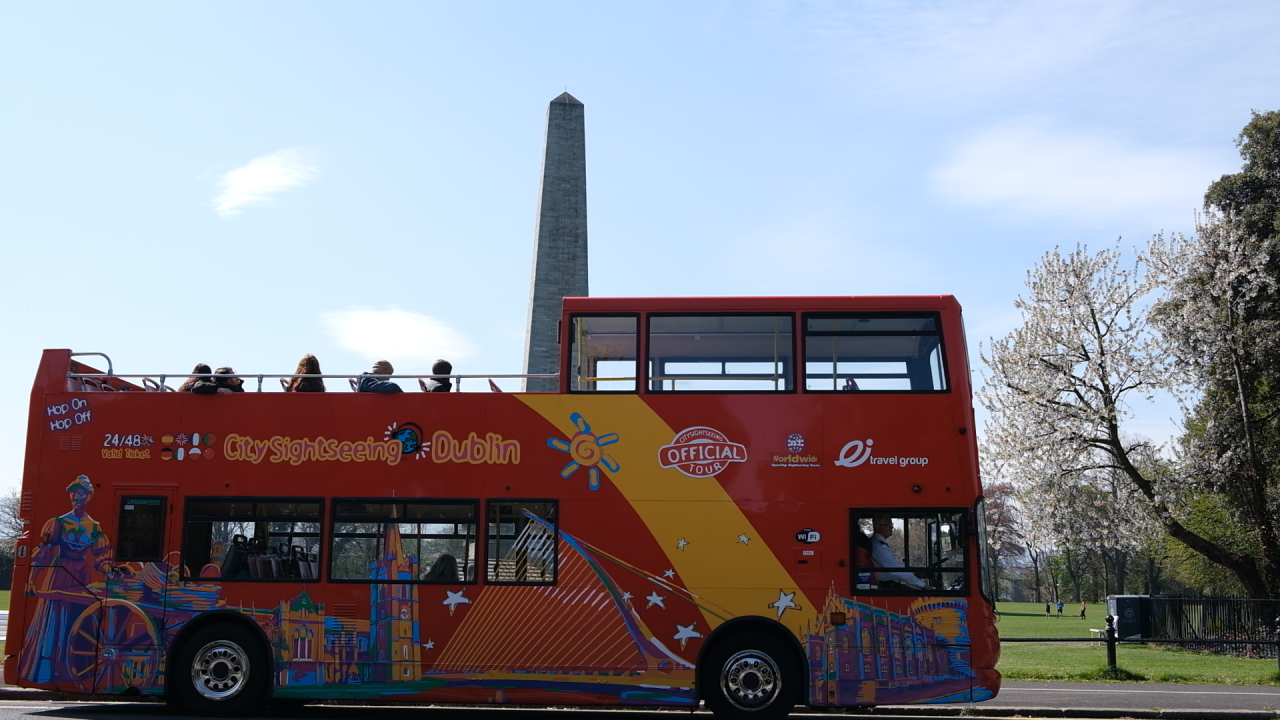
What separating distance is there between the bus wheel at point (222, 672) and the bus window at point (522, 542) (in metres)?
2.65

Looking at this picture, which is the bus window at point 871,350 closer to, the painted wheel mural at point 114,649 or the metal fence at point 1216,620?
the painted wheel mural at point 114,649

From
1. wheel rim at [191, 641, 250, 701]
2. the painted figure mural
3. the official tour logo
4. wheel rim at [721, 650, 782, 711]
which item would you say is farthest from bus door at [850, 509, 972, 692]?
the painted figure mural

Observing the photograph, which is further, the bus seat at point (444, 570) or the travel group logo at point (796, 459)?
the bus seat at point (444, 570)

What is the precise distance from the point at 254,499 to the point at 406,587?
1932mm

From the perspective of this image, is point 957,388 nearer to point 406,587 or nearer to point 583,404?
point 583,404

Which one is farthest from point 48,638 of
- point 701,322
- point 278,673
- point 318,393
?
point 701,322

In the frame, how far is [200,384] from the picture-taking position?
12008 mm

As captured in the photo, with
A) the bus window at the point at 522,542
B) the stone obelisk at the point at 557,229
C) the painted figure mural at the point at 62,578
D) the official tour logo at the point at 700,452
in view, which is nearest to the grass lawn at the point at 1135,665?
the official tour logo at the point at 700,452

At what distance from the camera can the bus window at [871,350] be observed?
11.4 m

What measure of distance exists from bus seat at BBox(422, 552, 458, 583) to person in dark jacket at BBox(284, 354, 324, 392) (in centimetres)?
233

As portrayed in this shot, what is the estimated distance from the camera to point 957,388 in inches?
444

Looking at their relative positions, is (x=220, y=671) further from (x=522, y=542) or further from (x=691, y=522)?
(x=691, y=522)

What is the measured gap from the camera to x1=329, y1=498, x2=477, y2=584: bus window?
11.5 metres

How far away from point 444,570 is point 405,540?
53 cm
